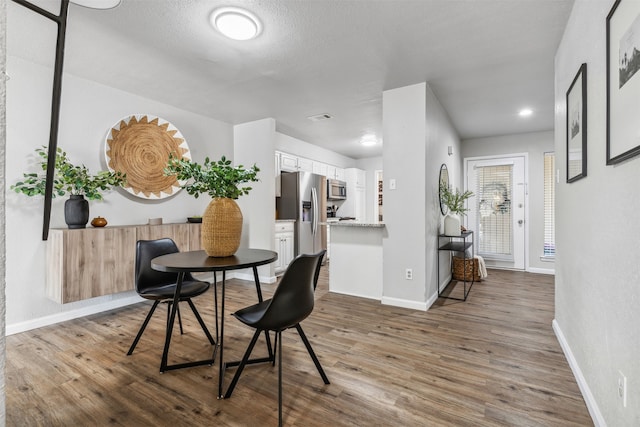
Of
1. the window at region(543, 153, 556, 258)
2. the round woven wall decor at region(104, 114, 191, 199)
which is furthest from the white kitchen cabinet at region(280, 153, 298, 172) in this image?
the window at region(543, 153, 556, 258)

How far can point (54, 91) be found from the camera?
2279 millimetres

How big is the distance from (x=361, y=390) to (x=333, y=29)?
2.46 m

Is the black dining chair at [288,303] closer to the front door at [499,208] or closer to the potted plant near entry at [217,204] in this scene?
the potted plant near entry at [217,204]

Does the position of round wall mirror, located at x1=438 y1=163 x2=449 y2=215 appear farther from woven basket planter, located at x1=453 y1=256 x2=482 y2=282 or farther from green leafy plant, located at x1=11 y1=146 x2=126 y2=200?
green leafy plant, located at x1=11 y1=146 x2=126 y2=200

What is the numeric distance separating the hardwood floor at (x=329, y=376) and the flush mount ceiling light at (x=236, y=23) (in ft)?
7.78

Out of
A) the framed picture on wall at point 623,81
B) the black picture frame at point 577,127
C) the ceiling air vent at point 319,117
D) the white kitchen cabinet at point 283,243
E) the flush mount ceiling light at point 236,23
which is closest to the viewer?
the framed picture on wall at point 623,81

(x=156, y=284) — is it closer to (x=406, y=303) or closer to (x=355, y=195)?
(x=406, y=303)

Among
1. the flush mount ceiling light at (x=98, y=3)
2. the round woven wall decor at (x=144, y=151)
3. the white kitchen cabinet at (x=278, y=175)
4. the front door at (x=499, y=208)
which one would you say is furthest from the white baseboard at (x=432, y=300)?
the flush mount ceiling light at (x=98, y=3)

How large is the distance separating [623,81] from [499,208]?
4904 millimetres

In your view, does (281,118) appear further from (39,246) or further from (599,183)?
(599,183)

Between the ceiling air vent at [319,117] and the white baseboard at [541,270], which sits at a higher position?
the ceiling air vent at [319,117]

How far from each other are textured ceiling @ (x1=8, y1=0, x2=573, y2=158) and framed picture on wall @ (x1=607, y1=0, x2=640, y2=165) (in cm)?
101

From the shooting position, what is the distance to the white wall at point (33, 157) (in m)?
2.76

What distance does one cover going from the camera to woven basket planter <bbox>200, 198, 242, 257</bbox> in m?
1.96
